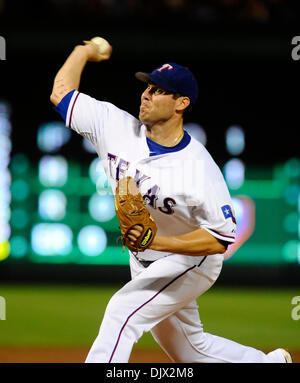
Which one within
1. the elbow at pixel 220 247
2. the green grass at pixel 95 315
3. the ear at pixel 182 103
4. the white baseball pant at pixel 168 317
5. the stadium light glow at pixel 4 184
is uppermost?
the ear at pixel 182 103

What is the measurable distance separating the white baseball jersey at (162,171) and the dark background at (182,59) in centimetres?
533

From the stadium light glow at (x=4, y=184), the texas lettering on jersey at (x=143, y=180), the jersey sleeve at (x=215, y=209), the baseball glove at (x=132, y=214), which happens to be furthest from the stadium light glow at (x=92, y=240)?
the baseball glove at (x=132, y=214)

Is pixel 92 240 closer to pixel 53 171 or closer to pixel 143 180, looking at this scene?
pixel 53 171

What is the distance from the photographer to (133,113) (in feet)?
31.9

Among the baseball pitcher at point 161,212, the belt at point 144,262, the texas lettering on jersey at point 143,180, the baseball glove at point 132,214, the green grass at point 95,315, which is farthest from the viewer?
the green grass at point 95,315

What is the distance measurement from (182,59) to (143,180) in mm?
5961

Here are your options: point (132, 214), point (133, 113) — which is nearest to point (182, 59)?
point (133, 113)

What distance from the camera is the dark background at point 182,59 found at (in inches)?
364

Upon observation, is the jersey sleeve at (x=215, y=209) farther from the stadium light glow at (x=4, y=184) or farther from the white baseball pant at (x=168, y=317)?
the stadium light glow at (x=4, y=184)

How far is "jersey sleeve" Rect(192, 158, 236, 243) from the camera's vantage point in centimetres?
371

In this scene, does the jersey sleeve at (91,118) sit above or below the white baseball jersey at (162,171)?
above

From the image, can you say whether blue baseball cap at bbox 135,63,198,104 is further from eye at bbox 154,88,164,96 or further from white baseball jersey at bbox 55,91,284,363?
white baseball jersey at bbox 55,91,284,363

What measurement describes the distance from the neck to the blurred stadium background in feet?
15.9

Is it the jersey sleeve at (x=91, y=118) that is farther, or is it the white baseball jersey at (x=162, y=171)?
the jersey sleeve at (x=91, y=118)
